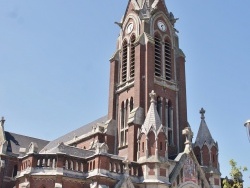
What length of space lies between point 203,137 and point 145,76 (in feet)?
28.5

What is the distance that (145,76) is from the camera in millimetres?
42594

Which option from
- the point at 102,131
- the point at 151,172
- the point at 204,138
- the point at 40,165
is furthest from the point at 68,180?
the point at 204,138

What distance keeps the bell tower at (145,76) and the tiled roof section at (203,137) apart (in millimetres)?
1771

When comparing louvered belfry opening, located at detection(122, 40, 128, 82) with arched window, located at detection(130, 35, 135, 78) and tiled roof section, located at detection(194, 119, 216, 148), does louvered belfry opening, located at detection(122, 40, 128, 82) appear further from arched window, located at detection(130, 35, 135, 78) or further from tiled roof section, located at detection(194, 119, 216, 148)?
tiled roof section, located at detection(194, 119, 216, 148)

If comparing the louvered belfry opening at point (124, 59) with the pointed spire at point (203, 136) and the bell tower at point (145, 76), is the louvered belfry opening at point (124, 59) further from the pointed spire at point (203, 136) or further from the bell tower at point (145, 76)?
the pointed spire at point (203, 136)

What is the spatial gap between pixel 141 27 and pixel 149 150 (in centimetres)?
1627

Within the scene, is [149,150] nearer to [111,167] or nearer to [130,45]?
[111,167]

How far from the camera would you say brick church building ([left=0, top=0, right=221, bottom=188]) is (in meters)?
32.6

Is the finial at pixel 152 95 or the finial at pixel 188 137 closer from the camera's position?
the finial at pixel 188 137

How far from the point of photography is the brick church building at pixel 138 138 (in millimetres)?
32562

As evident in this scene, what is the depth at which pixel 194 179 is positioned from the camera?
1448 inches

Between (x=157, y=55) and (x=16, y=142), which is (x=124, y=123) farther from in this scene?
(x=16, y=142)

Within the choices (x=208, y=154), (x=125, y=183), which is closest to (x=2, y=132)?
(x=125, y=183)

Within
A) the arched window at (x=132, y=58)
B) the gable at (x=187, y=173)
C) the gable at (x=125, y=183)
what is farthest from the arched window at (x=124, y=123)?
the gable at (x=125, y=183)
